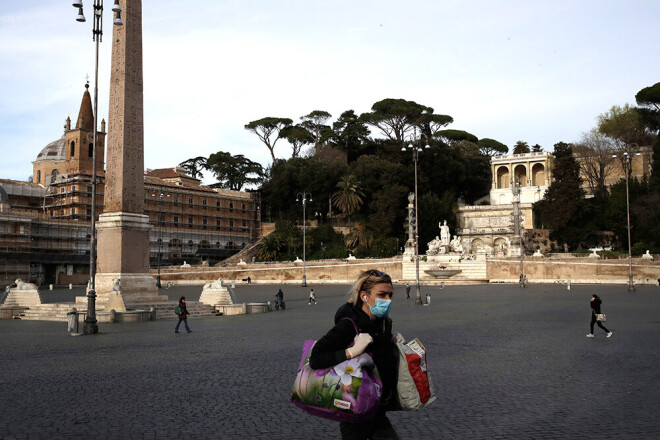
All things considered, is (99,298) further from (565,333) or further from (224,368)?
(565,333)

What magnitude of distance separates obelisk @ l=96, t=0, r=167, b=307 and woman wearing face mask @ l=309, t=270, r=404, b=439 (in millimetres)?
17997

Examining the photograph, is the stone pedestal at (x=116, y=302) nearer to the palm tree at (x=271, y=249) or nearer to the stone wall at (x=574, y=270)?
the stone wall at (x=574, y=270)

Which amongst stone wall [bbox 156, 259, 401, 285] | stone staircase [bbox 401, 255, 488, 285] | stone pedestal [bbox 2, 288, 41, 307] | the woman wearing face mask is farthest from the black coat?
stone wall [bbox 156, 259, 401, 285]

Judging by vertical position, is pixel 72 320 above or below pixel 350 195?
below

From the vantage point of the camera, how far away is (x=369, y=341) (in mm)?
3438

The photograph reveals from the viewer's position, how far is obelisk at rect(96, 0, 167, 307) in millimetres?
20484

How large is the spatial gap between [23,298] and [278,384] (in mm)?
17086

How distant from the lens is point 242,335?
49.9 ft

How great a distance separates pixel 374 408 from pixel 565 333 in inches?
494

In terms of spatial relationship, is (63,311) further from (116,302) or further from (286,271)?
(286,271)

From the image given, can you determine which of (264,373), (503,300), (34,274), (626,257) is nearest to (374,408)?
(264,373)

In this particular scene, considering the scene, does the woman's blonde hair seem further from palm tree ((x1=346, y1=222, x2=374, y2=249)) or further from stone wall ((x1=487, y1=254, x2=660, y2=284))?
palm tree ((x1=346, y1=222, x2=374, y2=249))

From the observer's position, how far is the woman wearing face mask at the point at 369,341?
3457 mm

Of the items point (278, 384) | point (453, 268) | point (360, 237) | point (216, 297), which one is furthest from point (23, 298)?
point (360, 237)
